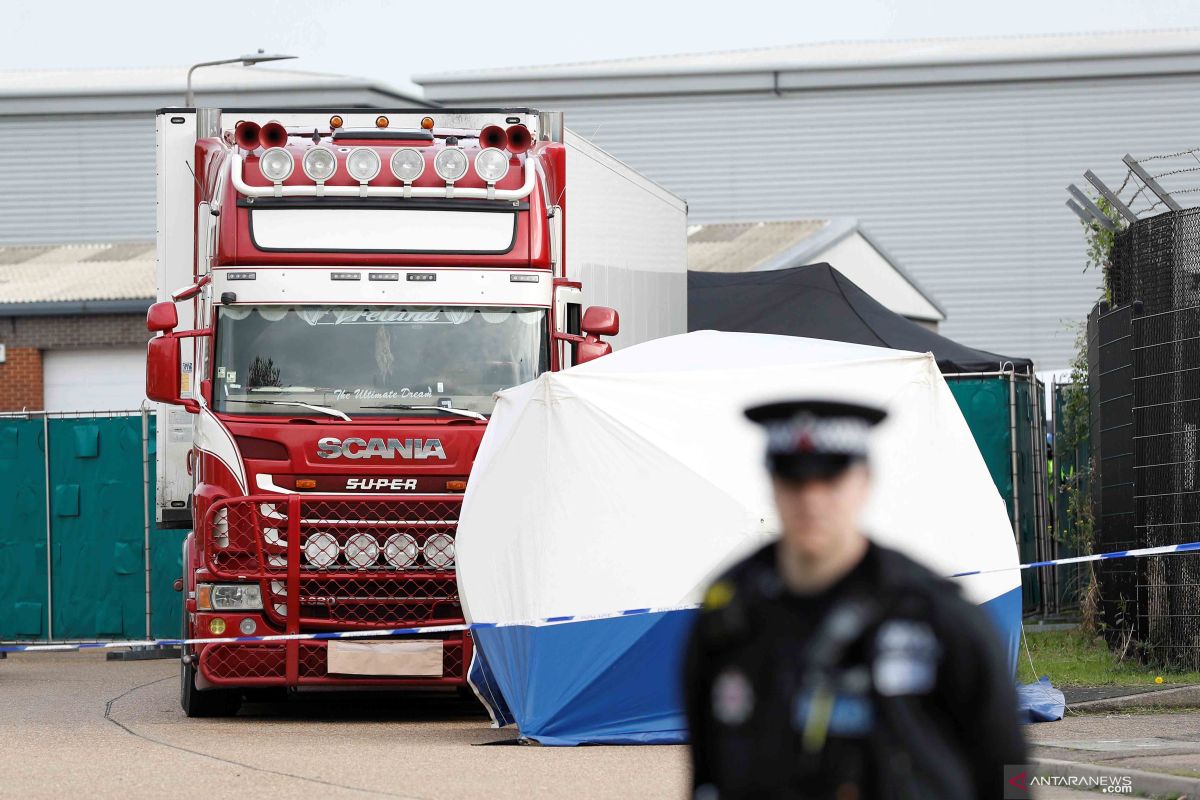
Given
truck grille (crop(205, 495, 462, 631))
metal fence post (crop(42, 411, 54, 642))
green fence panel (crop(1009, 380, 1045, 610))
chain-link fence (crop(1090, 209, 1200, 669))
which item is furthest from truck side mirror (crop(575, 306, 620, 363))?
metal fence post (crop(42, 411, 54, 642))

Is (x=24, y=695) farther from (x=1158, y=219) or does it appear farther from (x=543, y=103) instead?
(x=543, y=103)

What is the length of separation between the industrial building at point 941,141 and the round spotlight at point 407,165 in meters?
34.9

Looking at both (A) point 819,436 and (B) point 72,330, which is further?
(B) point 72,330

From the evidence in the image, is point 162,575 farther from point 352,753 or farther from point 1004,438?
point 352,753

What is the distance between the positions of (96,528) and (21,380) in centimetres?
1819

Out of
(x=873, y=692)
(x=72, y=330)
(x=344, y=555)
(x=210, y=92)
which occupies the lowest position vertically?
(x=344, y=555)

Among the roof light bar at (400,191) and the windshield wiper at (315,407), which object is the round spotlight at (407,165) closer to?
the roof light bar at (400,191)

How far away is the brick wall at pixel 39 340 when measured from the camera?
36594 mm

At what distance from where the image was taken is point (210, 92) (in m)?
50.4

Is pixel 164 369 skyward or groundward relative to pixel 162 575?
skyward

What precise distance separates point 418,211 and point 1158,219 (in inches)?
206

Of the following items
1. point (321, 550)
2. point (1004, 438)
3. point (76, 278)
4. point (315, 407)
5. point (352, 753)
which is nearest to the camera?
point (352, 753)

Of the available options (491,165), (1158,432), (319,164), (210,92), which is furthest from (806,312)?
(210,92)

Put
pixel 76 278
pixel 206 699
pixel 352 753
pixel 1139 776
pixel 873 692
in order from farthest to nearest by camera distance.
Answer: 1. pixel 76 278
2. pixel 206 699
3. pixel 352 753
4. pixel 1139 776
5. pixel 873 692
